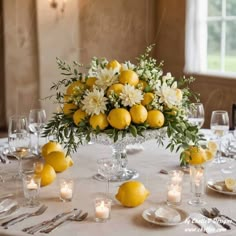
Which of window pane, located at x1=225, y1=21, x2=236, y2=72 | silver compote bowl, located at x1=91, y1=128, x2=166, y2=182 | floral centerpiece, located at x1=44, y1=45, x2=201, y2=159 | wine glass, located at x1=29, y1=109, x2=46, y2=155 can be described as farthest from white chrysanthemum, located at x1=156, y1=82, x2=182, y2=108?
window pane, located at x1=225, y1=21, x2=236, y2=72

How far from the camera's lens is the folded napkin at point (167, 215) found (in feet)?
4.29

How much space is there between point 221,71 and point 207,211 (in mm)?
3491

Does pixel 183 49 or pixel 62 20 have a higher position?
pixel 62 20

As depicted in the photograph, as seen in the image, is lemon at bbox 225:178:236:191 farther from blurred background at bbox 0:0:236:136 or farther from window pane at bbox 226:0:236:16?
window pane at bbox 226:0:236:16

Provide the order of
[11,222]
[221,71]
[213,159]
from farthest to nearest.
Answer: [221,71], [213,159], [11,222]

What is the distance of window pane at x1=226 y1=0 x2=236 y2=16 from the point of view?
14.8 feet

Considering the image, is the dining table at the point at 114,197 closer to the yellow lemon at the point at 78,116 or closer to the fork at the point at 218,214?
the fork at the point at 218,214

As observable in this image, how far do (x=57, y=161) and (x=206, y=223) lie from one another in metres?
0.70

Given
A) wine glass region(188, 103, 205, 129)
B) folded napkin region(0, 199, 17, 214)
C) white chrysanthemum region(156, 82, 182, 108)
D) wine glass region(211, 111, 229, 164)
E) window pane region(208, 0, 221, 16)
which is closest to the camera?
folded napkin region(0, 199, 17, 214)

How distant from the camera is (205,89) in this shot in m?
4.75

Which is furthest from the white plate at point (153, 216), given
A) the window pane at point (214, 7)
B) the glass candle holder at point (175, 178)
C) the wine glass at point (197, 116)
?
the window pane at point (214, 7)

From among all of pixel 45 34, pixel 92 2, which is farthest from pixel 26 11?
pixel 92 2

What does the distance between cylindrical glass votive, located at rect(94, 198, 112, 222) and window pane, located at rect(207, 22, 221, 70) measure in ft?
12.0

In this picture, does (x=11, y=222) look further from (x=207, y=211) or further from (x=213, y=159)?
(x=213, y=159)
